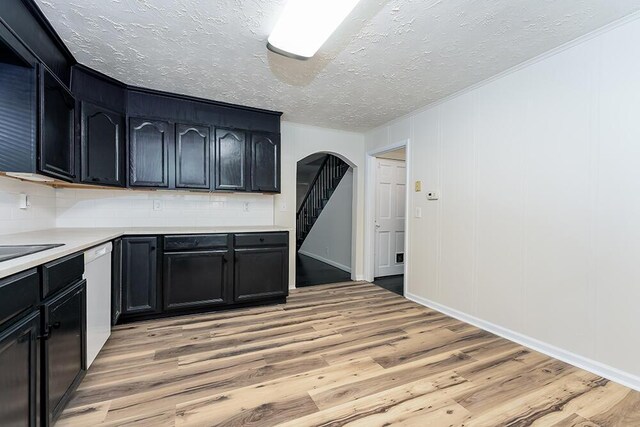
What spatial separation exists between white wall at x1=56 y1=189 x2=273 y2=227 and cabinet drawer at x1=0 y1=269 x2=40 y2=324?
217 centimetres

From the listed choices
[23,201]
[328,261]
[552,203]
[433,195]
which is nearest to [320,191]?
[328,261]

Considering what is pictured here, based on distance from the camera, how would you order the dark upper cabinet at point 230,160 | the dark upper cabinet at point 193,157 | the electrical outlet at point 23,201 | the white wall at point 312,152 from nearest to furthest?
the electrical outlet at point 23,201 < the dark upper cabinet at point 193,157 < the dark upper cabinet at point 230,160 < the white wall at point 312,152

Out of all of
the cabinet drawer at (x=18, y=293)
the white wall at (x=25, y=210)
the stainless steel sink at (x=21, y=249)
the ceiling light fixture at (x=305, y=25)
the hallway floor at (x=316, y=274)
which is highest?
the ceiling light fixture at (x=305, y=25)

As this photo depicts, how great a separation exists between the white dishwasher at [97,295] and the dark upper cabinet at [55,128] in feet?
2.17

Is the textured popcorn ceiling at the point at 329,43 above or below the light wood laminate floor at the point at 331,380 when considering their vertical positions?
above

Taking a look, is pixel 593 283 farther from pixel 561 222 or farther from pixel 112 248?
pixel 112 248

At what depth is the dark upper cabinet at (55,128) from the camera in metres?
1.86

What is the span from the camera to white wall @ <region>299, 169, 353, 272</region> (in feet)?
17.5

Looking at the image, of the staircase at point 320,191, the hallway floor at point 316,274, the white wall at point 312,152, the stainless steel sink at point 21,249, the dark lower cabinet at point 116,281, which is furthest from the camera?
the staircase at point 320,191

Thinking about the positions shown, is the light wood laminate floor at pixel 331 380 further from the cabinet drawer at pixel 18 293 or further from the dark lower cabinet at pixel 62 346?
the cabinet drawer at pixel 18 293

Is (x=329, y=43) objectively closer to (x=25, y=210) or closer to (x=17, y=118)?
(x=17, y=118)

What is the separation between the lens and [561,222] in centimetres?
222

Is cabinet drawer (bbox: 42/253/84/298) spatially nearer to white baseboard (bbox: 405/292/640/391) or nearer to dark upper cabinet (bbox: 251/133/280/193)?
dark upper cabinet (bbox: 251/133/280/193)

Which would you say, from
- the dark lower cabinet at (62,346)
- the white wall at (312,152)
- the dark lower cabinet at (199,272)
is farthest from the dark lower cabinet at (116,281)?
the white wall at (312,152)
